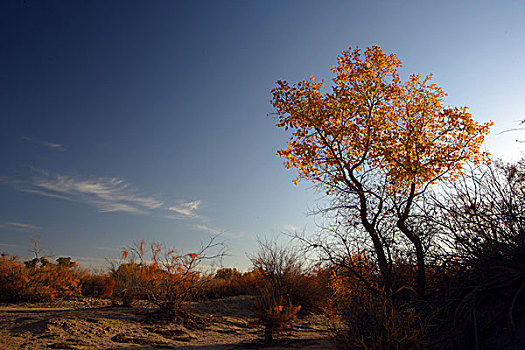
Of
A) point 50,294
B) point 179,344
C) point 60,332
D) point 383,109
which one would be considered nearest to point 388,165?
point 383,109

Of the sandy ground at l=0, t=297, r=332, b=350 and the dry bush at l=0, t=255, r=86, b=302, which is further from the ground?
the dry bush at l=0, t=255, r=86, b=302

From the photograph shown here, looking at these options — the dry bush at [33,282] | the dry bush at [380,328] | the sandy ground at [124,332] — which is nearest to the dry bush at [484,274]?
the dry bush at [380,328]

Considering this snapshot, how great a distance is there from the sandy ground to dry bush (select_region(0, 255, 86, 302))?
0.66m

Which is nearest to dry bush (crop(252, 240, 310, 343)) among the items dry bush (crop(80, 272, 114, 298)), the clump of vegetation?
the clump of vegetation

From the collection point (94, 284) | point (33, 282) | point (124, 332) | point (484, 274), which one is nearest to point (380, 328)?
point (484, 274)

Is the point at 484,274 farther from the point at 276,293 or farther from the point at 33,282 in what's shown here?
the point at 33,282

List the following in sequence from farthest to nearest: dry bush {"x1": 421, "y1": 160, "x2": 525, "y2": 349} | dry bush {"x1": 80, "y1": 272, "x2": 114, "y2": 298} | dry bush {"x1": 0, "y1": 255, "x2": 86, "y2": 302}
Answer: dry bush {"x1": 80, "y1": 272, "x2": 114, "y2": 298}
dry bush {"x1": 0, "y1": 255, "x2": 86, "y2": 302}
dry bush {"x1": 421, "y1": 160, "x2": 525, "y2": 349}

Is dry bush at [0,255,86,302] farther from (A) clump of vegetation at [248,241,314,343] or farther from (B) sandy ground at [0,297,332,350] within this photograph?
(A) clump of vegetation at [248,241,314,343]

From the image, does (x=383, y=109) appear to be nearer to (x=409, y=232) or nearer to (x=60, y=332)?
(x=409, y=232)

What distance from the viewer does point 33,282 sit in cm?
1229

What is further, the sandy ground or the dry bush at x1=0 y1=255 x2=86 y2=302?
the dry bush at x1=0 y1=255 x2=86 y2=302

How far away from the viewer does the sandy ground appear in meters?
6.99

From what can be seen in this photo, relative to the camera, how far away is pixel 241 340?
30.7 ft

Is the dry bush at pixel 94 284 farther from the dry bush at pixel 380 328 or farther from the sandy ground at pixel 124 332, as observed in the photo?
the dry bush at pixel 380 328
